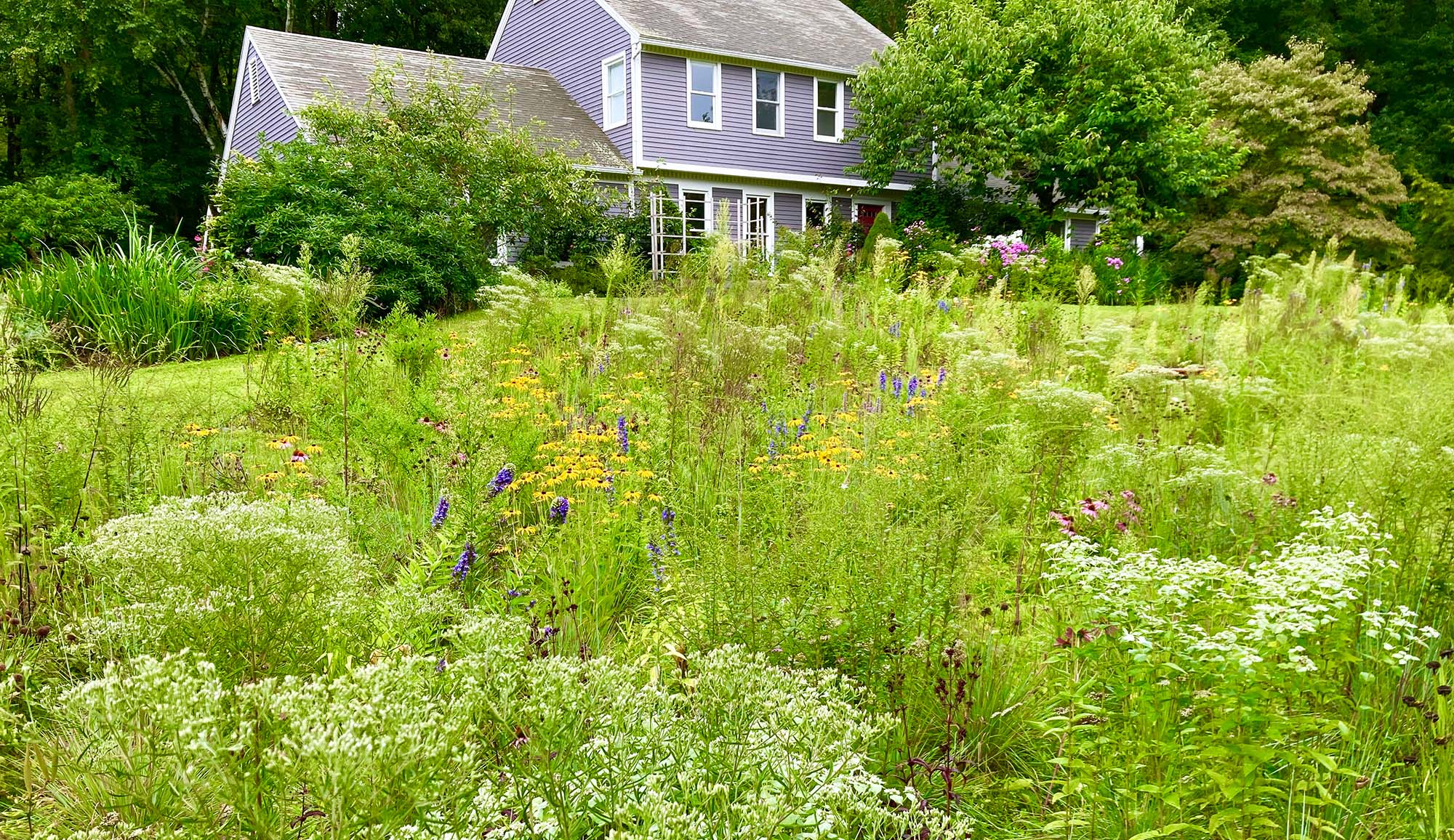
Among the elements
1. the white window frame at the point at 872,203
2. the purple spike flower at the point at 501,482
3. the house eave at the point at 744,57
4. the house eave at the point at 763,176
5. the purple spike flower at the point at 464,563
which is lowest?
the purple spike flower at the point at 464,563

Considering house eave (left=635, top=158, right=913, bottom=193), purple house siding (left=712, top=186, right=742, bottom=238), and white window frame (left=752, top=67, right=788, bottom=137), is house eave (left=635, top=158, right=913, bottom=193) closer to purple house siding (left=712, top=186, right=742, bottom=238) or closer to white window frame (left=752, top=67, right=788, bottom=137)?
purple house siding (left=712, top=186, right=742, bottom=238)

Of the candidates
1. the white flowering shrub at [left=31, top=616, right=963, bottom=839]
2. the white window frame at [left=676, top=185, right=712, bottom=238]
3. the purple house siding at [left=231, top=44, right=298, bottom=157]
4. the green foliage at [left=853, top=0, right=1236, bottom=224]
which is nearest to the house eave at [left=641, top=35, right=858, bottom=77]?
the green foliage at [left=853, top=0, right=1236, bottom=224]

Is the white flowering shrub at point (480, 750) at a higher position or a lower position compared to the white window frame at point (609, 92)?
lower

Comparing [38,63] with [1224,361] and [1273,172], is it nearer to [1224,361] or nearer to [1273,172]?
[1224,361]

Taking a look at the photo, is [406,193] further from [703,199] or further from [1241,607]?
[1241,607]

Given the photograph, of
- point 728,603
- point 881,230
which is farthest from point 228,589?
point 881,230

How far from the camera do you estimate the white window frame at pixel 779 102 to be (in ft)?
73.2

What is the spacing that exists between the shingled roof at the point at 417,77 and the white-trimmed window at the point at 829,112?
571 centimetres

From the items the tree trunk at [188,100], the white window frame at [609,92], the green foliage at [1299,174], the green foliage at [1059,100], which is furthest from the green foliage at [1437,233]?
the tree trunk at [188,100]

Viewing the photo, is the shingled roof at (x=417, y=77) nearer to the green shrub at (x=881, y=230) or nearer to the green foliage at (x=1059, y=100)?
the green shrub at (x=881, y=230)

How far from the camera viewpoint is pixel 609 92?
21.7 metres

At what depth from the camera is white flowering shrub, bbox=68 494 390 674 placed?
213 centimetres

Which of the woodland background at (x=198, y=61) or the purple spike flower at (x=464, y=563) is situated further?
the woodland background at (x=198, y=61)

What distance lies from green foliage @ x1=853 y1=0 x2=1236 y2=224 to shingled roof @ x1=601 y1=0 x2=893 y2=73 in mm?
2081
